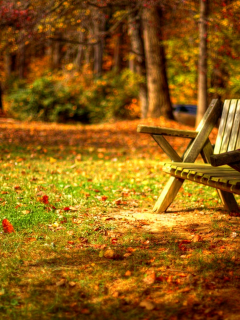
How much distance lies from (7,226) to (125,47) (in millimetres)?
16131

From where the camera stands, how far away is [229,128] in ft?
15.9

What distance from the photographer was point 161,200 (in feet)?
15.3

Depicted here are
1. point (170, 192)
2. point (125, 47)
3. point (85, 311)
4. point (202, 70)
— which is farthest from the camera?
point (125, 47)

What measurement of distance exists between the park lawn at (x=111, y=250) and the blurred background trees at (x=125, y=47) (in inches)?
252

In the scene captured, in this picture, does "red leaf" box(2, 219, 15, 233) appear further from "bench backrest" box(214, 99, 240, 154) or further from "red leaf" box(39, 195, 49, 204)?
"bench backrest" box(214, 99, 240, 154)

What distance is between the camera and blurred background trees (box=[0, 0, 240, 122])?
11617mm

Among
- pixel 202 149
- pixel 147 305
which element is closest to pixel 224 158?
pixel 147 305

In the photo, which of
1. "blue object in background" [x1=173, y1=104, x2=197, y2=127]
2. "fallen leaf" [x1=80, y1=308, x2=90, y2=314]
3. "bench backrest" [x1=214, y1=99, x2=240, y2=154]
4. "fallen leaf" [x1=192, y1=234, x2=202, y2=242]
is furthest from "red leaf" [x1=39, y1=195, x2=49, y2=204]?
"blue object in background" [x1=173, y1=104, x2=197, y2=127]

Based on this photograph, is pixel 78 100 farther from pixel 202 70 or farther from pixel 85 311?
pixel 85 311

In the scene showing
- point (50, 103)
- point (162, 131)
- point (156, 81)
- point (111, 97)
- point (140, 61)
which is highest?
point (140, 61)

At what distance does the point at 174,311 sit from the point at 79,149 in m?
7.39

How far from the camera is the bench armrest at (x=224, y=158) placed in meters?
2.99

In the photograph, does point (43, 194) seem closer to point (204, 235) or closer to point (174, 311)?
point (204, 235)

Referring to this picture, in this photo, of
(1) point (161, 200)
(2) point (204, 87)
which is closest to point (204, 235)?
(1) point (161, 200)
